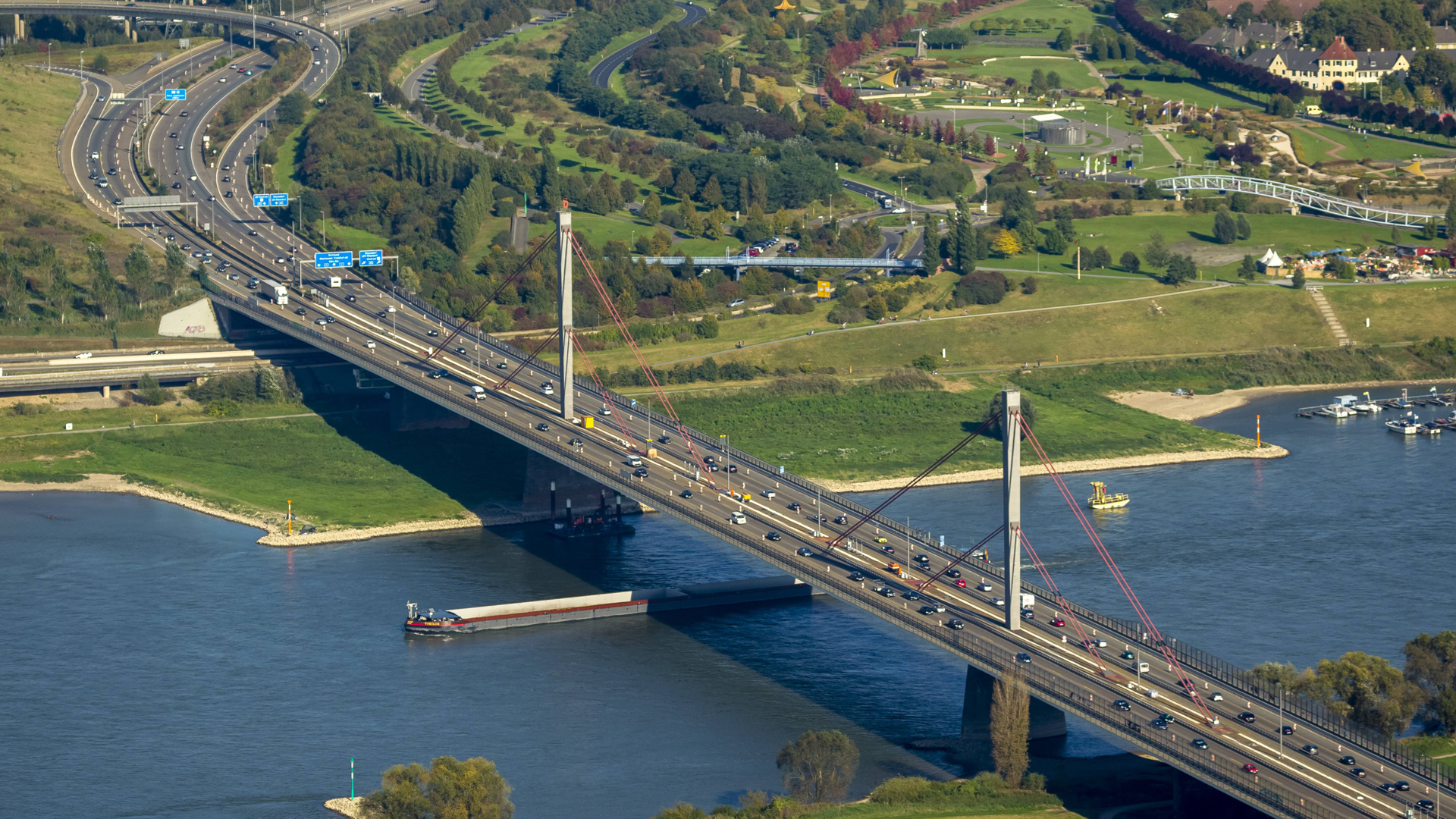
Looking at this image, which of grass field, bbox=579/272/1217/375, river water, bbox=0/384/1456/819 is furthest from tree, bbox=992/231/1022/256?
river water, bbox=0/384/1456/819

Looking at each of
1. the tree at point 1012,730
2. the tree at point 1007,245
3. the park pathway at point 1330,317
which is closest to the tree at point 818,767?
the tree at point 1012,730

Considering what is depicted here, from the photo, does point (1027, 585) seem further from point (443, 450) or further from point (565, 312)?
point (443, 450)

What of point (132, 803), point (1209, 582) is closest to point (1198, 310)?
point (1209, 582)

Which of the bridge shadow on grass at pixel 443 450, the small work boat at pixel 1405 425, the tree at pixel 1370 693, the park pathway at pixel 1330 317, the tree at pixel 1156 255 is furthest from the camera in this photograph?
the tree at pixel 1156 255

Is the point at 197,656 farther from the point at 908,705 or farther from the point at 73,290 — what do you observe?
the point at 73,290

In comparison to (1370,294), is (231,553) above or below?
Answer: below

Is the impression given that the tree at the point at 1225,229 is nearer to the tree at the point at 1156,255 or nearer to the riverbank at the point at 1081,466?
the tree at the point at 1156,255

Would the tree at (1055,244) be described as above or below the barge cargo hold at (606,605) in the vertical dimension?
above
